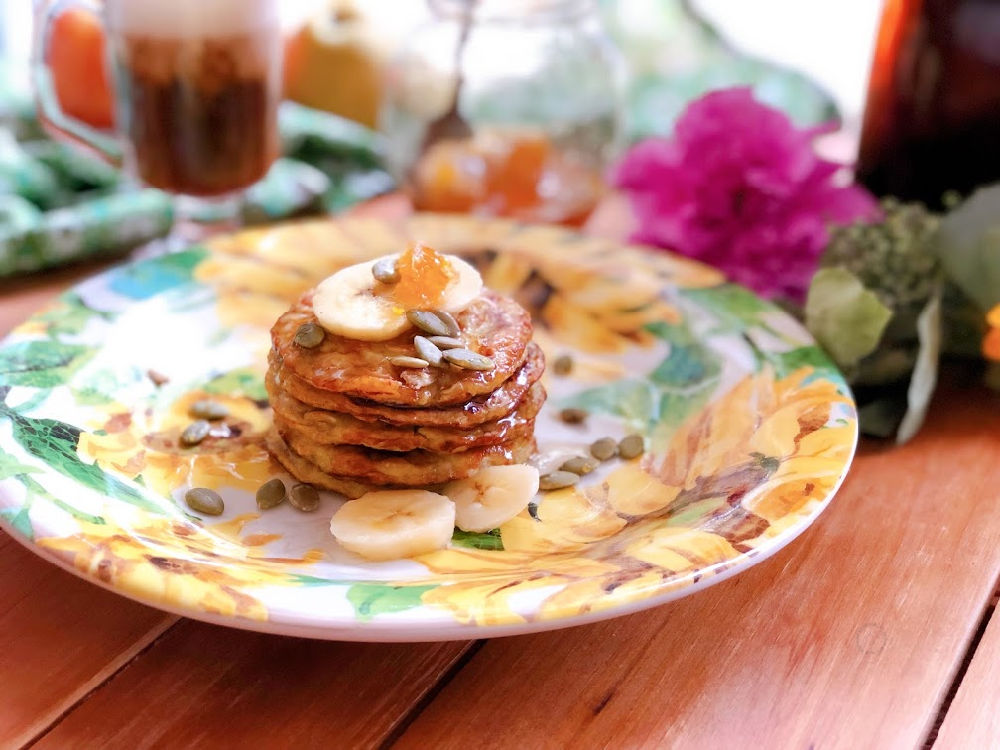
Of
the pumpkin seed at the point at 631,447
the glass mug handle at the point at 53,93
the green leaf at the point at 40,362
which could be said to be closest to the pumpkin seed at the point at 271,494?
the green leaf at the point at 40,362

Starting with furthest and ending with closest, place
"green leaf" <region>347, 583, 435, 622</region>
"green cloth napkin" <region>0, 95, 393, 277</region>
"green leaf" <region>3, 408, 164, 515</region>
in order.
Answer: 1. "green cloth napkin" <region>0, 95, 393, 277</region>
2. "green leaf" <region>3, 408, 164, 515</region>
3. "green leaf" <region>347, 583, 435, 622</region>

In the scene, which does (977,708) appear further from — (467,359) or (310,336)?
(310,336)

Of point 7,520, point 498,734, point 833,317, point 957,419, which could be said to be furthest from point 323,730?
point 957,419

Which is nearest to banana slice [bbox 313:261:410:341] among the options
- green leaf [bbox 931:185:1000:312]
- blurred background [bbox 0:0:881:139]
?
green leaf [bbox 931:185:1000:312]

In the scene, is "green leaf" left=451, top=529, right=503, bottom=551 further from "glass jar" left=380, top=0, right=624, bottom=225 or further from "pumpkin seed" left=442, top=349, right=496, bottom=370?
"glass jar" left=380, top=0, right=624, bottom=225

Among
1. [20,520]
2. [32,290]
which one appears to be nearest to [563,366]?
[20,520]

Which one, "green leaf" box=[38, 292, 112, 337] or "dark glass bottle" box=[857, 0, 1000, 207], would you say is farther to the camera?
"dark glass bottle" box=[857, 0, 1000, 207]
